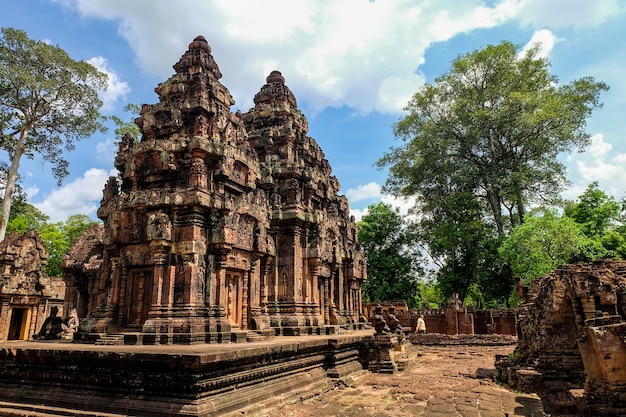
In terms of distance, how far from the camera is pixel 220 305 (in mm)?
10070

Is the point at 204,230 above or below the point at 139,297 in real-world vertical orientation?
above

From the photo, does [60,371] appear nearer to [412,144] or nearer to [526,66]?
[412,144]

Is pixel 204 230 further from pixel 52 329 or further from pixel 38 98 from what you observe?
pixel 38 98

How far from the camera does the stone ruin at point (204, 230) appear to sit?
970 centimetres

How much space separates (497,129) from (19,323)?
1144 inches

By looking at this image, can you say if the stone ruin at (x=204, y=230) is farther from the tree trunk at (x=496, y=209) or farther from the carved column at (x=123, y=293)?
the tree trunk at (x=496, y=209)

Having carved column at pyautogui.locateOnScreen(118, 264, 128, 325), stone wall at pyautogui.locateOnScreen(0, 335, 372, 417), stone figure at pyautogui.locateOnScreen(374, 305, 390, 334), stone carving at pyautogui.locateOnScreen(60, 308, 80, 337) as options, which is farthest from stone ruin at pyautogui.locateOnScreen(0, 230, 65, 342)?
stone figure at pyautogui.locateOnScreen(374, 305, 390, 334)

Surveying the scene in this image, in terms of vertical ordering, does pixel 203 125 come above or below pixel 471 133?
below

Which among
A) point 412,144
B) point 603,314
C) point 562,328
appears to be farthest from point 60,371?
point 412,144

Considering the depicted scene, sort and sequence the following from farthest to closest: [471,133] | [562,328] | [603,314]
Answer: [471,133]
[562,328]
[603,314]

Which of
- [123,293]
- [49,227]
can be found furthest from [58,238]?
[123,293]

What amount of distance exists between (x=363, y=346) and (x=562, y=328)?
5393 mm

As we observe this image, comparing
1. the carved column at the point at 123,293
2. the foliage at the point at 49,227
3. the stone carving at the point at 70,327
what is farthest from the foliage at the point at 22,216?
the carved column at the point at 123,293

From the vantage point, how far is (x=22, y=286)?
1917 cm
